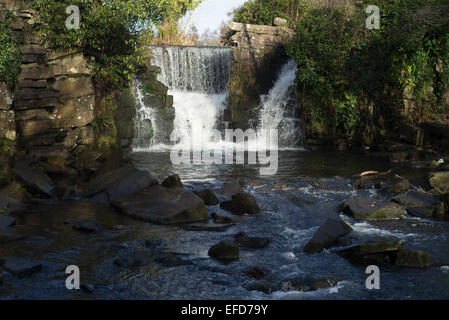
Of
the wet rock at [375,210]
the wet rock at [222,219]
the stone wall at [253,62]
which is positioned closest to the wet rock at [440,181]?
the wet rock at [375,210]

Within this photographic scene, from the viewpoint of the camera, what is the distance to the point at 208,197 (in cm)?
1106

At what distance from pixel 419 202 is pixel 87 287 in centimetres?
746

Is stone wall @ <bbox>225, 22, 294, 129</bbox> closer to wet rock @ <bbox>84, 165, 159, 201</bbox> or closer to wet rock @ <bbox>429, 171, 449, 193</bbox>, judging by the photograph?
wet rock @ <bbox>84, 165, 159, 201</bbox>

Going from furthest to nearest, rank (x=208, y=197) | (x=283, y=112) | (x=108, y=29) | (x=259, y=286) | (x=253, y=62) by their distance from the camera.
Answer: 1. (x=253, y=62)
2. (x=283, y=112)
3. (x=108, y=29)
4. (x=208, y=197)
5. (x=259, y=286)

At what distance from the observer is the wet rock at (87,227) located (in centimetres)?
884

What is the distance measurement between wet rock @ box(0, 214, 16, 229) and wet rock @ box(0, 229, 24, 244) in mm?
363

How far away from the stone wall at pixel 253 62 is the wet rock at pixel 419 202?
36.4 feet

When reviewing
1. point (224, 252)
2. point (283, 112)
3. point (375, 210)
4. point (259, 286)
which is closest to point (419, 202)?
point (375, 210)

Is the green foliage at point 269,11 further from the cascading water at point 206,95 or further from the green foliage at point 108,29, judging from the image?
the green foliage at point 108,29

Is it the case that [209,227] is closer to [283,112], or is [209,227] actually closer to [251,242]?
[251,242]

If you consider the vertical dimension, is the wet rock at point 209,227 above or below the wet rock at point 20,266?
below

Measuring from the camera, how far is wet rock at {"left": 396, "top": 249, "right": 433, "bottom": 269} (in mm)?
7379
